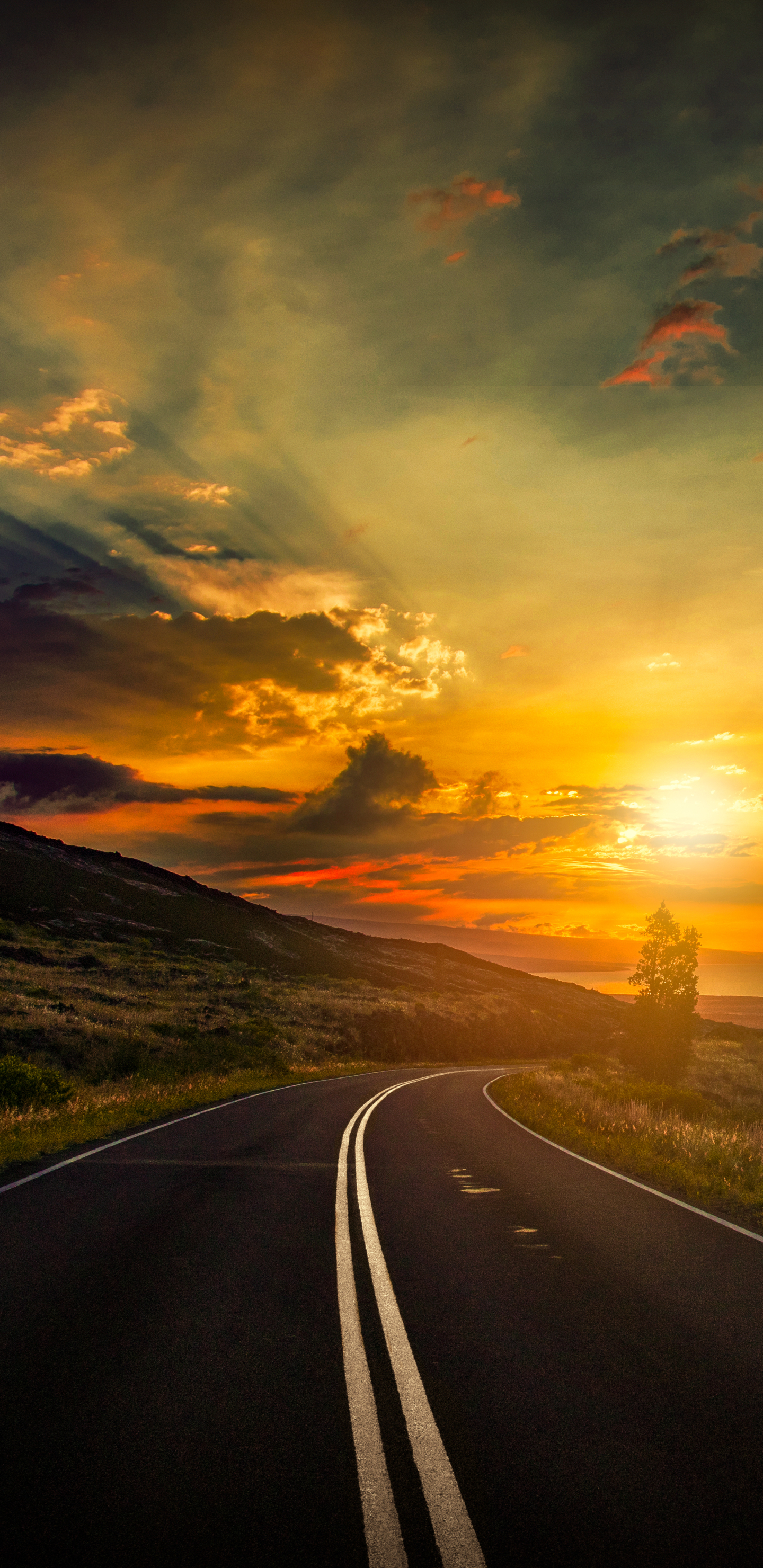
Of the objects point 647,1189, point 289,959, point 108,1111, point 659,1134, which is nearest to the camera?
point 647,1189

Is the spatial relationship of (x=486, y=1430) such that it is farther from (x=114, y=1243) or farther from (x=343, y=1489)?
(x=114, y=1243)

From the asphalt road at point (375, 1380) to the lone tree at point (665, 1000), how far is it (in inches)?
1707

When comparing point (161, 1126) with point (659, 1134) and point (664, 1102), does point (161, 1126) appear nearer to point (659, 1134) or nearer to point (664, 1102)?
point (659, 1134)

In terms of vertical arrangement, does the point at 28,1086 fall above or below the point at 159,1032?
above

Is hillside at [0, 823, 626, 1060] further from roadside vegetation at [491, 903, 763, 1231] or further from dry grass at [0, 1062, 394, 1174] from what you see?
roadside vegetation at [491, 903, 763, 1231]

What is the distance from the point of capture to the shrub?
16.5 metres

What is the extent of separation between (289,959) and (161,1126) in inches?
2691

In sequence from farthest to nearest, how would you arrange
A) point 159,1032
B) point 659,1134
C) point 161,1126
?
point 159,1032
point 161,1126
point 659,1134

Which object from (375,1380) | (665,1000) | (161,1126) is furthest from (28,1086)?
(665,1000)

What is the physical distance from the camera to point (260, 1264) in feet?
23.7

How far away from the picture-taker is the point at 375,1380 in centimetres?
489

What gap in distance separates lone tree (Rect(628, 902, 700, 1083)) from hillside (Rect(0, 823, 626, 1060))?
551 inches

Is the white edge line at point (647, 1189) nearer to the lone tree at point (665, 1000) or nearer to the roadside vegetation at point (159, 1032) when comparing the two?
the roadside vegetation at point (159, 1032)

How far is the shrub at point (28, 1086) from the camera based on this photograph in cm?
1652
